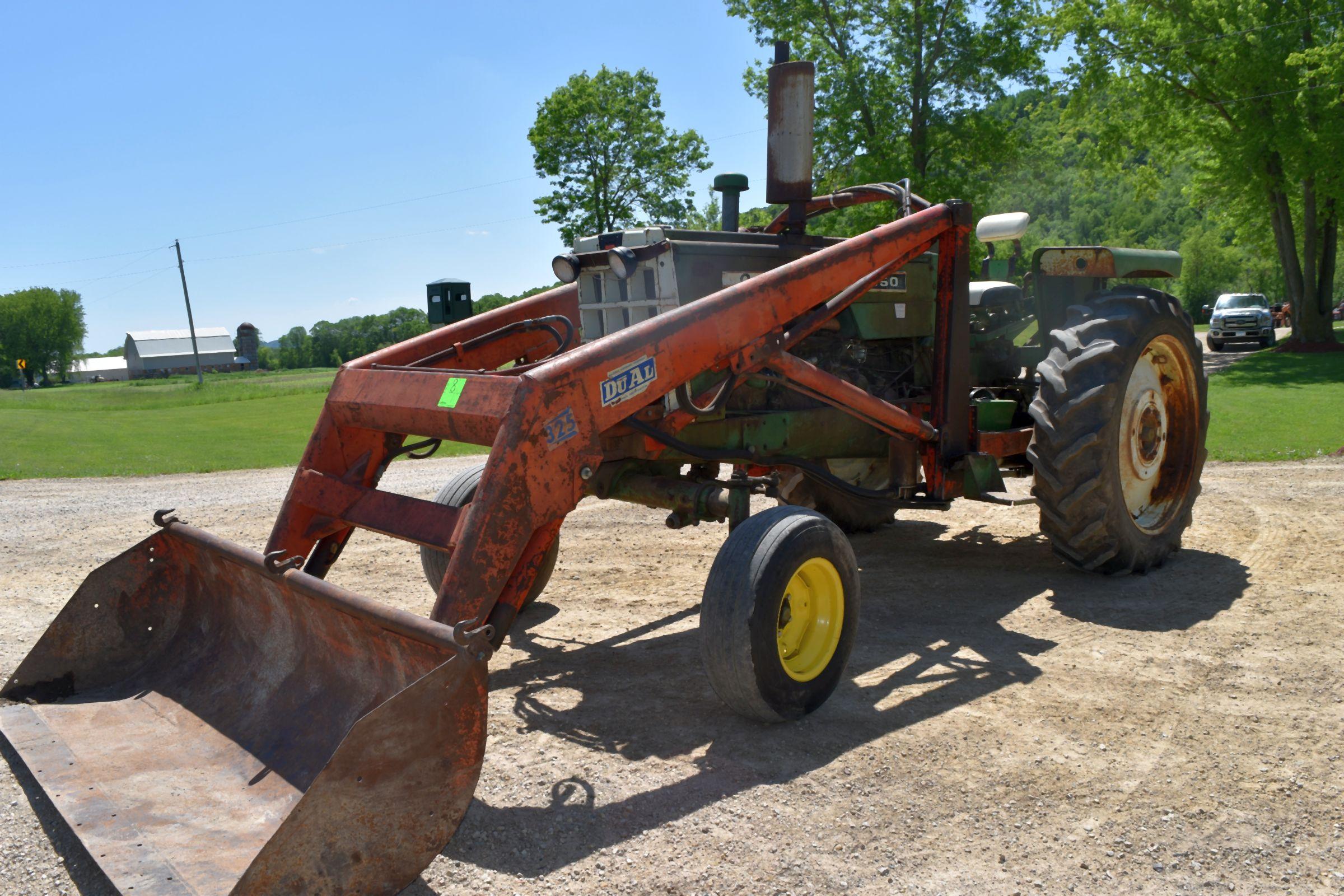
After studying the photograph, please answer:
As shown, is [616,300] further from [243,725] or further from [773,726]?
[243,725]

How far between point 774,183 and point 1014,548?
10.7 ft

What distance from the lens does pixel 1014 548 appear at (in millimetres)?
7625

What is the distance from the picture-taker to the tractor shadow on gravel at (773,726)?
3621 mm

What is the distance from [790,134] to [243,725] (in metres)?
4.00

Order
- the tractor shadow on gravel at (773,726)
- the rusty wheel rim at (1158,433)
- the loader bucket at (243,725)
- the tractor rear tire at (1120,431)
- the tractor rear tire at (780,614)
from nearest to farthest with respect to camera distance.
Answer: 1. the loader bucket at (243,725)
2. the tractor shadow on gravel at (773,726)
3. the tractor rear tire at (780,614)
4. the tractor rear tire at (1120,431)
5. the rusty wheel rim at (1158,433)

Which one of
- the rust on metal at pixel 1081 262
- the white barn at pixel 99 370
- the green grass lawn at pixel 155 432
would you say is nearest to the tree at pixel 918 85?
the green grass lawn at pixel 155 432

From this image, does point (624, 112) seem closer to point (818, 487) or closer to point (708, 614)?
point (818, 487)

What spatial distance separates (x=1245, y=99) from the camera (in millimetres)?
23562

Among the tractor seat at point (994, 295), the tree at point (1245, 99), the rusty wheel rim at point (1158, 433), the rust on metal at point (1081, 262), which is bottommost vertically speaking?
the rusty wheel rim at point (1158, 433)

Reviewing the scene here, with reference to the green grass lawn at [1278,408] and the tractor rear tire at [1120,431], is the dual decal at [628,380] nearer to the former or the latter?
the tractor rear tire at [1120,431]

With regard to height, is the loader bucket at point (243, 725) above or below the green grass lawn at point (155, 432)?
above

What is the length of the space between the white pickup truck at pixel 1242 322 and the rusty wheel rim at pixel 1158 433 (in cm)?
2677

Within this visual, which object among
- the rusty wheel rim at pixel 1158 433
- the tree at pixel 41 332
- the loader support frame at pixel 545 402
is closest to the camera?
the loader support frame at pixel 545 402

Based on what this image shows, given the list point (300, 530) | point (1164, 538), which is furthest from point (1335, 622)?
point (300, 530)
